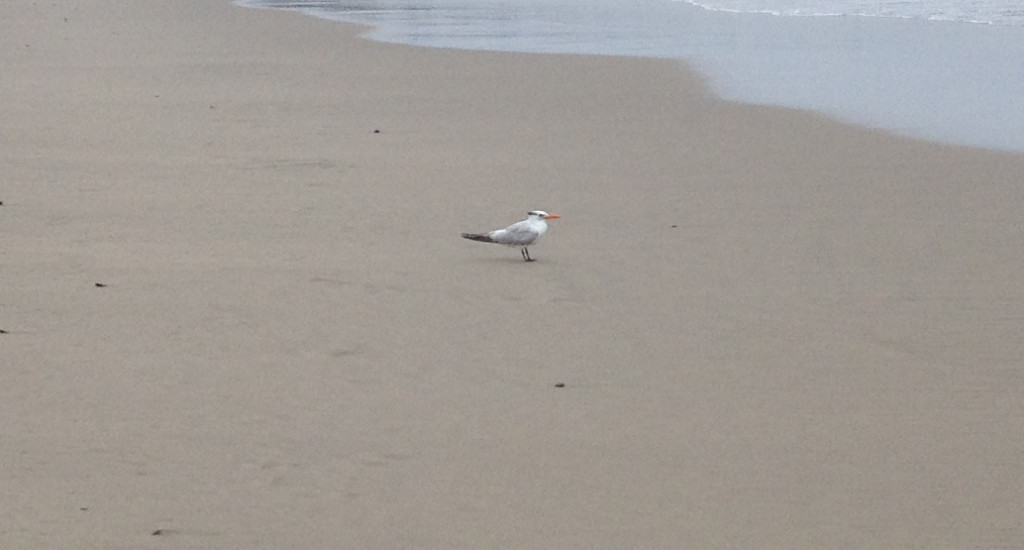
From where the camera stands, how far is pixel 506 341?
5652 mm

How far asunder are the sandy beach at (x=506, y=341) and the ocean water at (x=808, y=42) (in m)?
1.71

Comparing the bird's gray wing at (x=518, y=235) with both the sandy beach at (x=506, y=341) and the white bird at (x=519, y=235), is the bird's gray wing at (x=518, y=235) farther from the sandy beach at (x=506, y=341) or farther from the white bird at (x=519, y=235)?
the sandy beach at (x=506, y=341)

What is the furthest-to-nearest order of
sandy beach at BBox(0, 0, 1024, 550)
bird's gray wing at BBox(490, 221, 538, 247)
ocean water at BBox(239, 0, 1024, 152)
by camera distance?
1. ocean water at BBox(239, 0, 1024, 152)
2. bird's gray wing at BBox(490, 221, 538, 247)
3. sandy beach at BBox(0, 0, 1024, 550)

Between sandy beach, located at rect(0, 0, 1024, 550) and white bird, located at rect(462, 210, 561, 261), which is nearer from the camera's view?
sandy beach, located at rect(0, 0, 1024, 550)

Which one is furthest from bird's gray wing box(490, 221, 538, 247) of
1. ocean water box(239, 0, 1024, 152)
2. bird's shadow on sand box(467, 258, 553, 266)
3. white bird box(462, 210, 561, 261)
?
ocean water box(239, 0, 1024, 152)

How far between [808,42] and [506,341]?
1494 cm

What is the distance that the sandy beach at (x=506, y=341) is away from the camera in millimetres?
4090

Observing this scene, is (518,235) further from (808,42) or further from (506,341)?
(808,42)

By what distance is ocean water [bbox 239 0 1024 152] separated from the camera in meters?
12.8

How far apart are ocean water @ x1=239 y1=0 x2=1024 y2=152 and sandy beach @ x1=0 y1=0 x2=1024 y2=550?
171cm

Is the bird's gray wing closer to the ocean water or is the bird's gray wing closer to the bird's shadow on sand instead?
the bird's shadow on sand

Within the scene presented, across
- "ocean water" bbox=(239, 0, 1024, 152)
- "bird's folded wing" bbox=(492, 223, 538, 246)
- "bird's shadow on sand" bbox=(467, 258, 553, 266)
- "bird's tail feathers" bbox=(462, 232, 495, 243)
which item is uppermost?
"bird's folded wing" bbox=(492, 223, 538, 246)

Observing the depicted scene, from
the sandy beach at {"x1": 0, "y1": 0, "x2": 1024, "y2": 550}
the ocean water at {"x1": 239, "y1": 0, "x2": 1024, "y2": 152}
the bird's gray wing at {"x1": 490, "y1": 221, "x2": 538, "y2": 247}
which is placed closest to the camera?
the sandy beach at {"x1": 0, "y1": 0, "x2": 1024, "y2": 550}

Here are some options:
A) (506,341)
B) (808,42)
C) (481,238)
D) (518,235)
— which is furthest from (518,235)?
(808,42)
